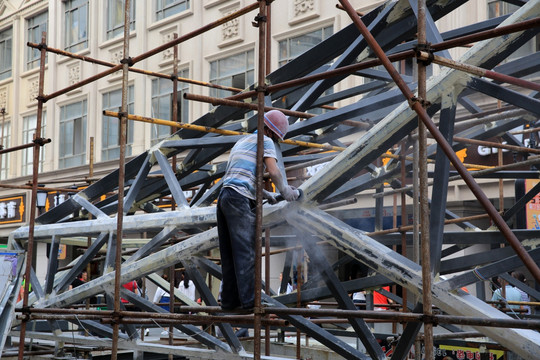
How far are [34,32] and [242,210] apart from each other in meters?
25.4

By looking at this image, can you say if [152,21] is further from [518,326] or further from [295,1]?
[518,326]

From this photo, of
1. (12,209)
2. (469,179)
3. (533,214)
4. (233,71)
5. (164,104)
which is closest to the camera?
(469,179)

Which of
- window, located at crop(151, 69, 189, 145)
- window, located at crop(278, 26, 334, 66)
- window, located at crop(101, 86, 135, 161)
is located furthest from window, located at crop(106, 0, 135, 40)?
window, located at crop(278, 26, 334, 66)

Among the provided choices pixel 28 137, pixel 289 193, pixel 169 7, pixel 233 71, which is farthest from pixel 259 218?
pixel 28 137

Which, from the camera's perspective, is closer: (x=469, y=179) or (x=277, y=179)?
(x=469, y=179)

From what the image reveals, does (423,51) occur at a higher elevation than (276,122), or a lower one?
higher

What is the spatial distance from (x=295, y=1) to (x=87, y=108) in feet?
31.1

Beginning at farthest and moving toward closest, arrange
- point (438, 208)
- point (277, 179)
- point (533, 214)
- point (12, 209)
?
point (12, 209) → point (533, 214) → point (277, 179) → point (438, 208)

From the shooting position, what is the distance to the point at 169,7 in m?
22.9

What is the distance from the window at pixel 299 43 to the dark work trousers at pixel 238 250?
13360 millimetres

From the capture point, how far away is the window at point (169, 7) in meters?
22.5

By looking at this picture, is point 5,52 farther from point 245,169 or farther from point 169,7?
point 245,169

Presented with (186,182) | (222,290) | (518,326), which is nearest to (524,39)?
(518,326)

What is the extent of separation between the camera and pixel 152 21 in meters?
23.4
